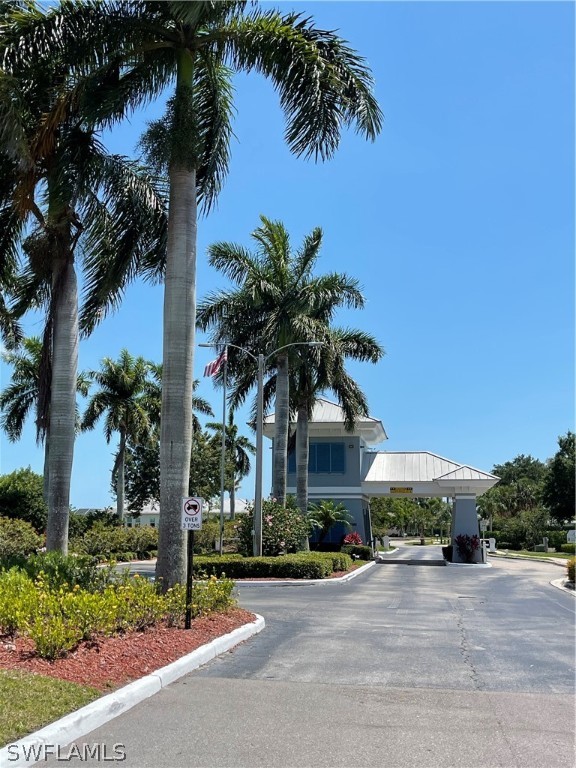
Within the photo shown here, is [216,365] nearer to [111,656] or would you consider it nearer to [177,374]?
[177,374]

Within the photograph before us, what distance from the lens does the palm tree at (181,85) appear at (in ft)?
41.3

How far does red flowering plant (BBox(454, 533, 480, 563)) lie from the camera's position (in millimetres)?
39125

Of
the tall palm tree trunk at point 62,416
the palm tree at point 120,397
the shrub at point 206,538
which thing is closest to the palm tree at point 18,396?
the palm tree at point 120,397

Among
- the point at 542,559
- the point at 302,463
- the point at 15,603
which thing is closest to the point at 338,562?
the point at 302,463

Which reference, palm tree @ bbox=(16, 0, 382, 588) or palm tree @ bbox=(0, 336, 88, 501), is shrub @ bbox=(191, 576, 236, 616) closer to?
palm tree @ bbox=(16, 0, 382, 588)

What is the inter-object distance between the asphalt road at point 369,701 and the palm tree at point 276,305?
48.4ft

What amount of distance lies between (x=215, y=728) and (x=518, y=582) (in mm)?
22392

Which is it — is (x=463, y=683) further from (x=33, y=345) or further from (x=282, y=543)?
(x=33, y=345)

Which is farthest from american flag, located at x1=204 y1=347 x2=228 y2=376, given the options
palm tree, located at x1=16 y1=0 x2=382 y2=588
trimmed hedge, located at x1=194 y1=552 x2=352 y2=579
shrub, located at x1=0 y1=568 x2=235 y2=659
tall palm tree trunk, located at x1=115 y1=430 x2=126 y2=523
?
tall palm tree trunk, located at x1=115 y1=430 x2=126 y2=523

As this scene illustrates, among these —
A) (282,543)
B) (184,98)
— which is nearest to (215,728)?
(184,98)

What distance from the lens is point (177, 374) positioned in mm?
12648

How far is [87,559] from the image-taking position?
1288 cm

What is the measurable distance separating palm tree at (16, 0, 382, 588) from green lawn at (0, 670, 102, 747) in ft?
17.6

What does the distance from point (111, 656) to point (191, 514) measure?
2.71 meters
